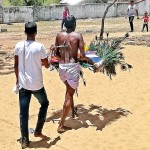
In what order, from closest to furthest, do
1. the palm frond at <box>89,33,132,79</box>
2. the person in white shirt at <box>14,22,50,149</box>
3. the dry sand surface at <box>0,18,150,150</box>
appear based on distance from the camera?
the person in white shirt at <box>14,22,50,149</box>
the dry sand surface at <box>0,18,150,150</box>
the palm frond at <box>89,33,132,79</box>

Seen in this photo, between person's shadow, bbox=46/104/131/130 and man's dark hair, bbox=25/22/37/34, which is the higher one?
man's dark hair, bbox=25/22/37/34

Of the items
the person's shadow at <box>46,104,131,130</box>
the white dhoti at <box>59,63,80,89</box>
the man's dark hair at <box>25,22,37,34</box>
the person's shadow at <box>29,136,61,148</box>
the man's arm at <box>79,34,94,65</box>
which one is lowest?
the person's shadow at <box>29,136,61,148</box>

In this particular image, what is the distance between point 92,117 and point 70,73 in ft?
4.13

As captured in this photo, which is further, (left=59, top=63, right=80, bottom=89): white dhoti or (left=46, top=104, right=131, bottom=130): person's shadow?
(left=46, top=104, right=131, bottom=130): person's shadow

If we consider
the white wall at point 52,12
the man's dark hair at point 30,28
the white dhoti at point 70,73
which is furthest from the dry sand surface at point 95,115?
the white wall at point 52,12

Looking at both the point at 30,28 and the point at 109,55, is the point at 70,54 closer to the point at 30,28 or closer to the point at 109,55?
the point at 30,28

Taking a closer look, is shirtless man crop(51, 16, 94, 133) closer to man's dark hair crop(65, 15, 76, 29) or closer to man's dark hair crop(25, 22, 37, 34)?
man's dark hair crop(65, 15, 76, 29)

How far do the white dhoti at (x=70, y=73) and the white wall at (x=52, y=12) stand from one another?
2699 cm

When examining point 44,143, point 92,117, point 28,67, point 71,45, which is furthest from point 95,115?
point 28,67

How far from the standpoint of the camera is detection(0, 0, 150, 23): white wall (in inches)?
1270

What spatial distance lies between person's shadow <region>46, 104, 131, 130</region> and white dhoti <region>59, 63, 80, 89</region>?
831 mm

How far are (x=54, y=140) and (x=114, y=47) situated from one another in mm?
2120

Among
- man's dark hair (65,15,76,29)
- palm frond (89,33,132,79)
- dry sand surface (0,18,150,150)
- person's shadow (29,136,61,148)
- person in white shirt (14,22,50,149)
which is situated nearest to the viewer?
person in white shirt (14,22,50,149)

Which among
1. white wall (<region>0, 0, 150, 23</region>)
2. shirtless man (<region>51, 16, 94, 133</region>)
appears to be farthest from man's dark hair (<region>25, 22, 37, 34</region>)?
white wall (<region>0, 0, 150, 23</region>)
